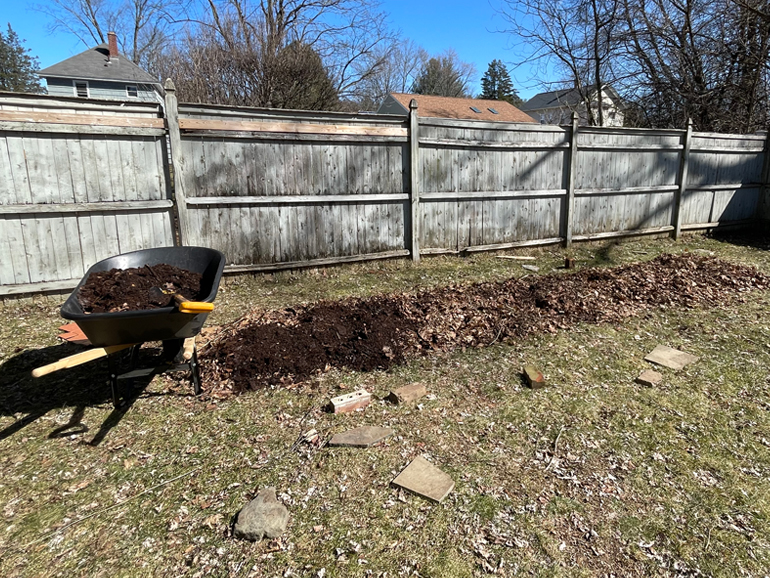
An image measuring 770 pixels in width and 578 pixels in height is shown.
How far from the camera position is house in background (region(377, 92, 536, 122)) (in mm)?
23234

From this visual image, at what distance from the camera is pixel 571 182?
7.95m

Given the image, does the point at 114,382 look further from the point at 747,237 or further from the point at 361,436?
the point at 747,237

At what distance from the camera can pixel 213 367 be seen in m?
3.69

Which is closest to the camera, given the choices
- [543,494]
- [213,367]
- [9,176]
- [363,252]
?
[543,494]

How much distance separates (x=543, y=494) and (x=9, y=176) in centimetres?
573

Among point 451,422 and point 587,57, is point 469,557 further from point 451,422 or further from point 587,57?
point 587,57

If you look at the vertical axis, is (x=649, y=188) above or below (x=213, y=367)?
above

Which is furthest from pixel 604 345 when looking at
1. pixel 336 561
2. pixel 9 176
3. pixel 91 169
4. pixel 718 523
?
pixel 9 176

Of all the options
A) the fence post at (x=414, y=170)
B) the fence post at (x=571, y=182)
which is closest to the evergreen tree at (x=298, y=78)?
the fence post at (x=414, y=170)

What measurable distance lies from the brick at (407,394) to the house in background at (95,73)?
24.5 meters

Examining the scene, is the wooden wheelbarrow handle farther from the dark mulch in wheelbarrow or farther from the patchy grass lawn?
the dark mulch in wheelbarrow

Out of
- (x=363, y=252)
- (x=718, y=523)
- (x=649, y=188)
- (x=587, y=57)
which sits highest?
(x=587, y=57)

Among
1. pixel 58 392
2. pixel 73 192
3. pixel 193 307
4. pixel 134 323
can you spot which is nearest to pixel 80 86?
pixel 73 192

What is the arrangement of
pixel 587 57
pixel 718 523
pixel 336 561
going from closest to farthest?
pixel 336 561 < pixel 718 523 < pixel 587 57
